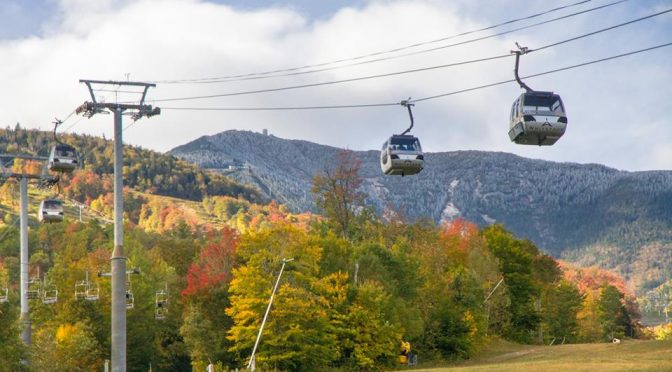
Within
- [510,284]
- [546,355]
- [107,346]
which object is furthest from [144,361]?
[510,284]

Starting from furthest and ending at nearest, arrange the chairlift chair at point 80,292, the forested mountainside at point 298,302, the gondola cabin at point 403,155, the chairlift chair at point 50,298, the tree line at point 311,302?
the tree line at point 311,302 → the forested mountainside at point 298,302 → the chairlift chair at point 80,292 → the chairlift chair at point 50,298 → the gondola cabin at point 403,155

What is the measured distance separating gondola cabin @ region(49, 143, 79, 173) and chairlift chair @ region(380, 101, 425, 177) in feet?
82.4

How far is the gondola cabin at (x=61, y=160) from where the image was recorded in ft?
218

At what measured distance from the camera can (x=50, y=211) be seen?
7825 centimetres

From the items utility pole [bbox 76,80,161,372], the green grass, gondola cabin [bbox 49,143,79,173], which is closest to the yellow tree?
the green grass

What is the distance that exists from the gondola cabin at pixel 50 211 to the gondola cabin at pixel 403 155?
36465mm

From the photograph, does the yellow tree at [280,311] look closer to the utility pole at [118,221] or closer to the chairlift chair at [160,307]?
the chairlift chair at [160,307]

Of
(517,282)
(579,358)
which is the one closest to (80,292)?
(579,358)

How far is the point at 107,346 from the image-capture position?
104 meters

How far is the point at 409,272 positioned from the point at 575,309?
69.3m

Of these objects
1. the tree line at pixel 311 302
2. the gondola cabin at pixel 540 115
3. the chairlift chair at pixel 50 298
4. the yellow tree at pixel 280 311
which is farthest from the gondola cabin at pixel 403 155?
the yellow tree at pixel 280 311

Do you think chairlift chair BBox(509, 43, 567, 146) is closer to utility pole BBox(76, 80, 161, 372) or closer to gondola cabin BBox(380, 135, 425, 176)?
gondola cabin BBox(380, 135, 425, 176)

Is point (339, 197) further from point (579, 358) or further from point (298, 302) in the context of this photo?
point (579, 358)

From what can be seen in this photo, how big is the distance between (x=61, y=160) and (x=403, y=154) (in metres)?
26.8
